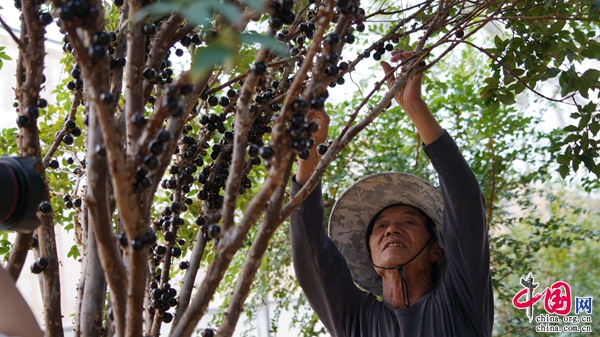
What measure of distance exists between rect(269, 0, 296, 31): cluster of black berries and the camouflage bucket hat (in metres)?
1.06

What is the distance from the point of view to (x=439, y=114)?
291 centimetres

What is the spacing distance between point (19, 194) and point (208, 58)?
35cm

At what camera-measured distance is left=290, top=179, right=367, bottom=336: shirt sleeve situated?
1514 mm

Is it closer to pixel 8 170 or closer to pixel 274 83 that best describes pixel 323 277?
pixel 274 83

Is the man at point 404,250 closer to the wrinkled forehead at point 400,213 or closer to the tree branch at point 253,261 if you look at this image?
the wrinkled forehead at point 400,213

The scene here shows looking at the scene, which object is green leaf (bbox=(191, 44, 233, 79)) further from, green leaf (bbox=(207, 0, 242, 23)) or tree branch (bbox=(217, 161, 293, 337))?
tree branch (bbox=(217, 161, 293, 337))

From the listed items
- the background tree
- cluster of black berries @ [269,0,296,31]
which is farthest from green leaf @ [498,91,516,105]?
cluster of black berries @ [269,0,296,31]

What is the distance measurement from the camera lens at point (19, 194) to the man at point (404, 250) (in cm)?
79

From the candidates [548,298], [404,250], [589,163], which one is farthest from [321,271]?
[548,298]

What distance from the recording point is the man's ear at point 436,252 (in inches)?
65.9

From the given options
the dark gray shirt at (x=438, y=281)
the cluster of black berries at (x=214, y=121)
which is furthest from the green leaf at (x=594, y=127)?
the cluster of black berries at (x=214, y=121)

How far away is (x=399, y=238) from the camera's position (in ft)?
5.34

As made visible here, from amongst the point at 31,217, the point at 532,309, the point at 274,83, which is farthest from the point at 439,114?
the point at 31,217

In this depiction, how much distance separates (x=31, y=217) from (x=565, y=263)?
378 cm
